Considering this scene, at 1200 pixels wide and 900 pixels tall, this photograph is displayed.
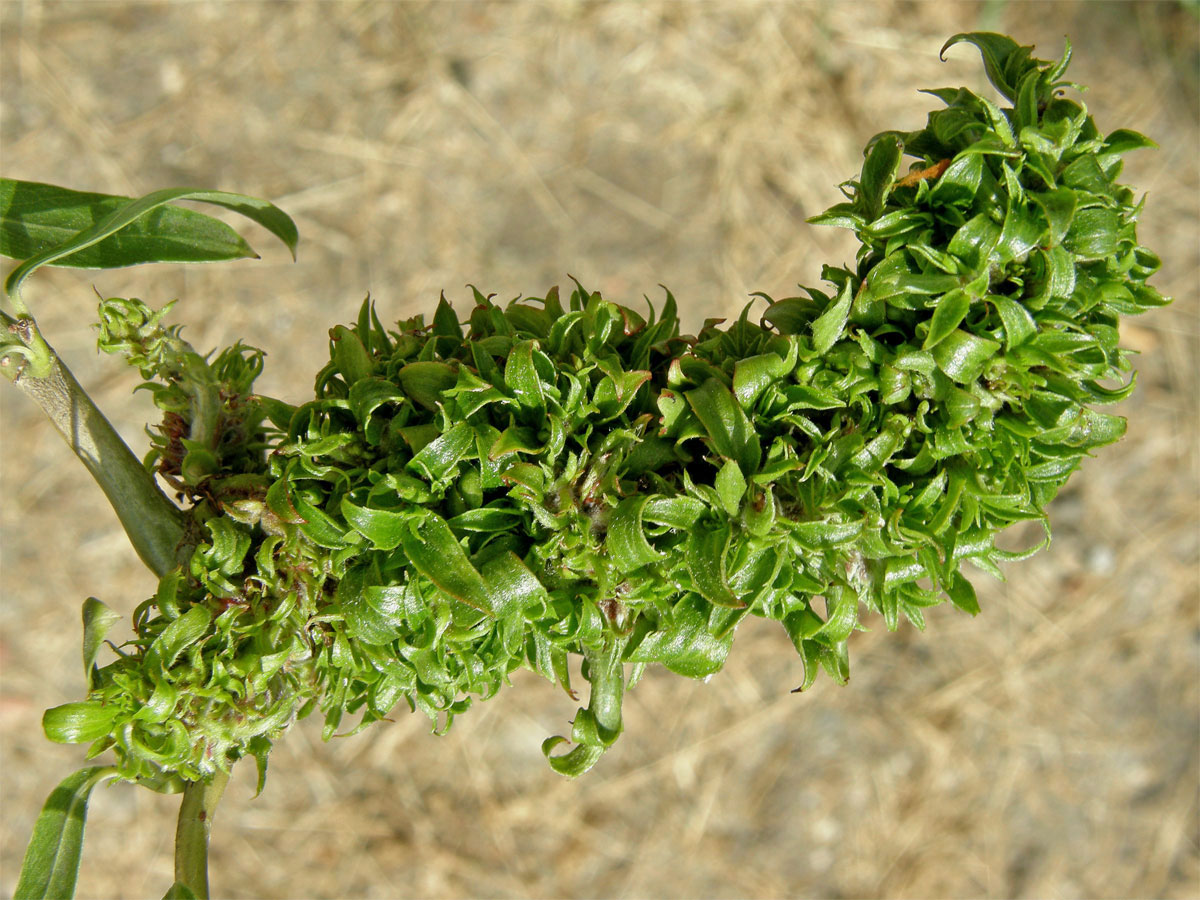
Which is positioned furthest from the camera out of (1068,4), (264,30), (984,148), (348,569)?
(1068,4)

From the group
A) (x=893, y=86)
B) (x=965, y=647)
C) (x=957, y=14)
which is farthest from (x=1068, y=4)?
(x=965, y=647)

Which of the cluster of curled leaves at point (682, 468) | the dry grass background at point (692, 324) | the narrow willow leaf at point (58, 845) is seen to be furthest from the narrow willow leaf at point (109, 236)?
the dry grass background at point (692, 324)

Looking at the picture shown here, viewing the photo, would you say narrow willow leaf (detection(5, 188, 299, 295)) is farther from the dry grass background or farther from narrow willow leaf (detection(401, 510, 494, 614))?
the dry grass background

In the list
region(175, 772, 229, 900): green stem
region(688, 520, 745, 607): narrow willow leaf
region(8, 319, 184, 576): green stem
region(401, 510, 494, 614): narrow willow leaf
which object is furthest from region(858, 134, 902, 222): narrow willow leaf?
region(175, 772, 229, 900): green stem

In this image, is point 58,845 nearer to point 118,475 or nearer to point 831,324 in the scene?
point 118,475

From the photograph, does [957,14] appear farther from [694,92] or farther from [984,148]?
[984,148]

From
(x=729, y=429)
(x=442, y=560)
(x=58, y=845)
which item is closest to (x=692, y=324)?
(x=729, y=429)
